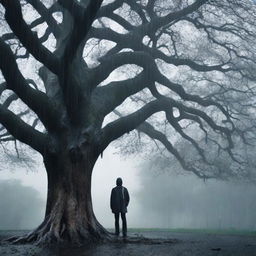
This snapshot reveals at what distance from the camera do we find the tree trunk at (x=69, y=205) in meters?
10.2

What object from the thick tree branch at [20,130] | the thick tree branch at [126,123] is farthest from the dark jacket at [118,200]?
the thick tree branch at [20,130]

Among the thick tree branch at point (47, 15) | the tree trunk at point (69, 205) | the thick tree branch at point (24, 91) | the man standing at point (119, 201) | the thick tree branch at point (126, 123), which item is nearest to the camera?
the thick tree branch at point (24, 91)

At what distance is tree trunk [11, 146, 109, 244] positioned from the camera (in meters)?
10.2

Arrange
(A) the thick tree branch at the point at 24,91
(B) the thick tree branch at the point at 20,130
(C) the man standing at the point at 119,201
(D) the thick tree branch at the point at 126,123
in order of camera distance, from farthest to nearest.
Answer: (D) the thick tree branch at the point at 126,123 → (C) the man standing at the point at 119,201 → (B) the thick tree branch at the point at 20,130 → (A) the thick tree branch at the point at 24,91

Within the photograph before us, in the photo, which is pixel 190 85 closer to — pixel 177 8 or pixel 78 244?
pixel 177 8

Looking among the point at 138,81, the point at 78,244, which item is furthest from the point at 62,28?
the point at 78,244

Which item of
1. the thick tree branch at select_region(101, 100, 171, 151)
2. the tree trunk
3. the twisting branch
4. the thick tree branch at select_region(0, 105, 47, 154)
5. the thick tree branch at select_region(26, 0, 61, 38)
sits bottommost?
the tree trunk

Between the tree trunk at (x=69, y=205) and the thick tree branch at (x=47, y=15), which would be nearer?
the tree trunk at (x=69, y=205)

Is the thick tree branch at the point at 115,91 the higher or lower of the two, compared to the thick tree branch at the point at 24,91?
higher

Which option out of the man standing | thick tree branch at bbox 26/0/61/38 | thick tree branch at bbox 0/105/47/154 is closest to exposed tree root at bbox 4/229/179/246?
the man standing

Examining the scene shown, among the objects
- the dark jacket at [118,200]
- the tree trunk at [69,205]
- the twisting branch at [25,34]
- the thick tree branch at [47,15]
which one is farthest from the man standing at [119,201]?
the thick tree branch at [47,15]

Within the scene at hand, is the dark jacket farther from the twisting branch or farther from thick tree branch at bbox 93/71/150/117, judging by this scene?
the twisting branch

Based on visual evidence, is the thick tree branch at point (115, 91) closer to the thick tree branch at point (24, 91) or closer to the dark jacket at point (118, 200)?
the thick tree branch at point (24, 91)

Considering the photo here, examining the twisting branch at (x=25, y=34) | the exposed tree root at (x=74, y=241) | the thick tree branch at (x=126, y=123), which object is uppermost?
the twisting branch at (x=25, y=34)
